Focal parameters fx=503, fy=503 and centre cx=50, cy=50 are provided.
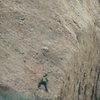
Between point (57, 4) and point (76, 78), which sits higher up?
point (57, 4)

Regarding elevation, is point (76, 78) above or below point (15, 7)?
below

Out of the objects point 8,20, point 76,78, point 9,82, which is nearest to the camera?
point 9,82

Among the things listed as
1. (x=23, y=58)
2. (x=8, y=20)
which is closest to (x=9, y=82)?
(x=23, y=58)

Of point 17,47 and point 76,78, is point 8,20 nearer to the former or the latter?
point 17,47

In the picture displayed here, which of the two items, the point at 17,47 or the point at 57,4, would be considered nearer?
the point at 17,47

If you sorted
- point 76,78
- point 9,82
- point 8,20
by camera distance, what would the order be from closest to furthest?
point 9,82 < point 8,20 < point 76,78

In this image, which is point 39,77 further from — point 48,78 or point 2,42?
point 2,42
